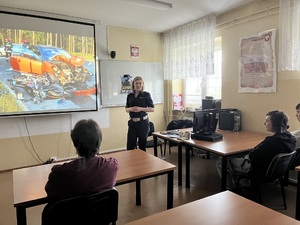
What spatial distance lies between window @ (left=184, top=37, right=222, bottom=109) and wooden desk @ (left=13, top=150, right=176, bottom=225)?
108 inches

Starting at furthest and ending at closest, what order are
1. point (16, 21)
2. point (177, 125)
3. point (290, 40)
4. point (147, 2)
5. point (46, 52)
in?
point (177, 125) < point (46, 52) < point (16, 21) < point (147, 2) < point (290, 40)

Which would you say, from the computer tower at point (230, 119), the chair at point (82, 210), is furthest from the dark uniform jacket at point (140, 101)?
the chair at point (82, 210)

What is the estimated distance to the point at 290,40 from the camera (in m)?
3.03

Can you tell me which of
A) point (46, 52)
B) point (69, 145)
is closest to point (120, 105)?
point (69, 145)

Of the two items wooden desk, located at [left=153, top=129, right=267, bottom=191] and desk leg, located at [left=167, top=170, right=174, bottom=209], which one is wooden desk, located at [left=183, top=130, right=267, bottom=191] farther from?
desk leg, located at [left=167, top=170, right=174, bottom=209]

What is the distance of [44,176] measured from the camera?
1771 mm

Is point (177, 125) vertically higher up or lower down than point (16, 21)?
lower down

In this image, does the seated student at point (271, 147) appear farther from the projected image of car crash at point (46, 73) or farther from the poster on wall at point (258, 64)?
the projected image of car crash at point (46, 73)

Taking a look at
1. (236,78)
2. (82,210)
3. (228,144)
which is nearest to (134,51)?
(236,78)

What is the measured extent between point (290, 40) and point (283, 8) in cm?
45

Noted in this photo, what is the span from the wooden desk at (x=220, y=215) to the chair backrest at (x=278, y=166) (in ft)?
3.74

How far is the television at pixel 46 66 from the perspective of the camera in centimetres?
368

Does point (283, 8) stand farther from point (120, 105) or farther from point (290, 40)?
point (120, 105)

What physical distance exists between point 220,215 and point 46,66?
148 inches
